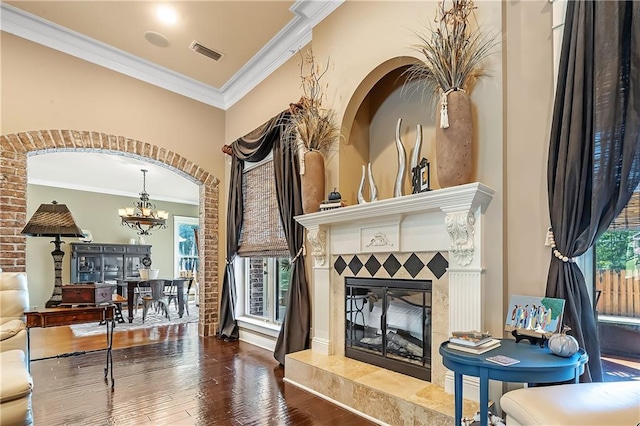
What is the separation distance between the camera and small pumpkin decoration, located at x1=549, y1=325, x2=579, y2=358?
5.35 ft

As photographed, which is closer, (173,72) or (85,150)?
(85,150)

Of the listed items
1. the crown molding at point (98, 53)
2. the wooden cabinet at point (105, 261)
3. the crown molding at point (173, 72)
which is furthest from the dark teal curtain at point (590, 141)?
the wooden cabinet at point (105, 261)

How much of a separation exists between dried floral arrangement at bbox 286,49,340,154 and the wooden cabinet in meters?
7.61

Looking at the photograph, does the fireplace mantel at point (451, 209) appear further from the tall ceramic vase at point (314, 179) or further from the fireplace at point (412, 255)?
the tall ceramic vase at point (314, 179)

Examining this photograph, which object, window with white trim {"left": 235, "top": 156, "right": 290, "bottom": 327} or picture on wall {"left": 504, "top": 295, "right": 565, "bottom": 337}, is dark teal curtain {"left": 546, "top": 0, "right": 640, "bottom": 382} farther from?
window with white trim {"left": 235, "top": 156, "right": 290, "bottom": 327}

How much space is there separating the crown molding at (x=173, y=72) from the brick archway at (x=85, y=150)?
0.99 meters

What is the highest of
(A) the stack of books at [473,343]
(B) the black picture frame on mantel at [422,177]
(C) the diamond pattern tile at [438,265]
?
(B) the black picture frame on mantel at [422,177]

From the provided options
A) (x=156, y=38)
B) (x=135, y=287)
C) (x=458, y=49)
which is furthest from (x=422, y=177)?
(x=135, y=287)

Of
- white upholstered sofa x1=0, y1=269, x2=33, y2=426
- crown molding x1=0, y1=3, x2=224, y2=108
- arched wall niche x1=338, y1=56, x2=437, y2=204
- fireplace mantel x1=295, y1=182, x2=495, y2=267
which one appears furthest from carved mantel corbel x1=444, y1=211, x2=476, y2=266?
crown molding x1=0, y1=3, x2=224, y2=108

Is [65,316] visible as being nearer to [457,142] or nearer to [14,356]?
[14,356]

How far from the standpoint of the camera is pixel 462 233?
2.23 meters

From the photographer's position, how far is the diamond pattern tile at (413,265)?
8.64 feet

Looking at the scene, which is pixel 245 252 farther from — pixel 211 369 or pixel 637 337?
pixel 637 337

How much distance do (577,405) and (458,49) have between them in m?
2.08
